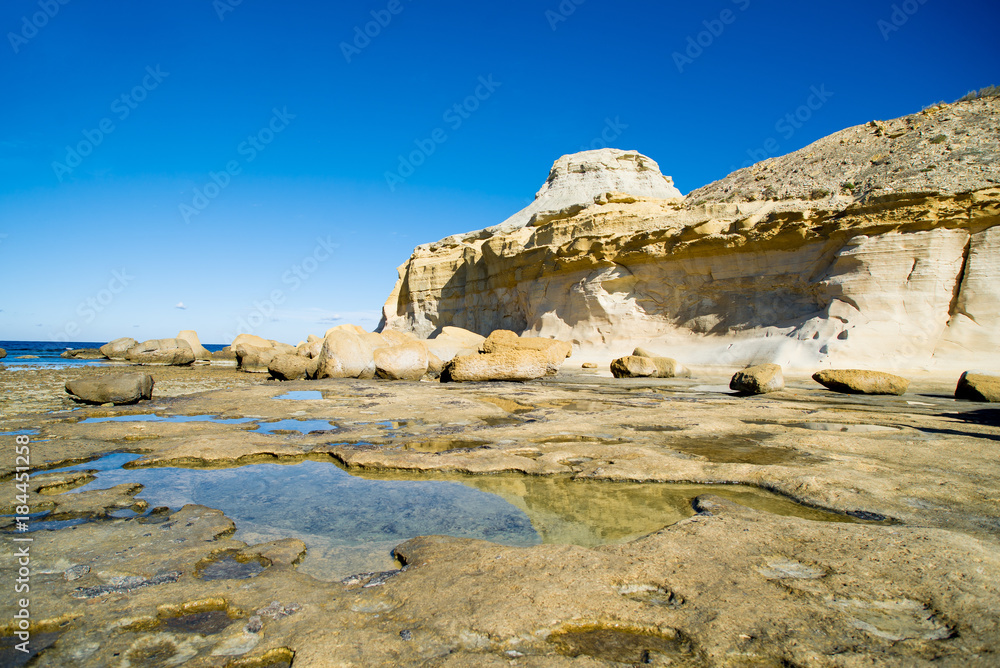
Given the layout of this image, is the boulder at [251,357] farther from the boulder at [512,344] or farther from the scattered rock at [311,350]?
the boulder at [512,344]

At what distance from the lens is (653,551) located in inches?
98.0

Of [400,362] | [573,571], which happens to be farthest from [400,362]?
[573,571]

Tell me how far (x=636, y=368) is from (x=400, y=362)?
6544 millimetres

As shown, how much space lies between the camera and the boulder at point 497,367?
13258 millimetres

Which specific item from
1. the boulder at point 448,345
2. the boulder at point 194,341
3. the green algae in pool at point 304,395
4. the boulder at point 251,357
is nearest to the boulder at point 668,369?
the boulder at point 448,345

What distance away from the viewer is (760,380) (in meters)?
9.86

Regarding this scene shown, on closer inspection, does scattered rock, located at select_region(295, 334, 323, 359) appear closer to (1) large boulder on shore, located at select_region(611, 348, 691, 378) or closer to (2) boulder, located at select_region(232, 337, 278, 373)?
(2) boulder, located at select_region(232, 337, 278, 373)

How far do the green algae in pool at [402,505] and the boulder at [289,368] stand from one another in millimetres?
A: 9903

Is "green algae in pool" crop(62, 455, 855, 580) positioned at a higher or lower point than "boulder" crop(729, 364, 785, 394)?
lower

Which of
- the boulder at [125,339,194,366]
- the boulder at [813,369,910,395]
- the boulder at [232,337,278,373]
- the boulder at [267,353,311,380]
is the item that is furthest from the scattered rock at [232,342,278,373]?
the boulder at [813,369,910,395]

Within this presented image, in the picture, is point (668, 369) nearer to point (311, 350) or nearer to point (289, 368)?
point (289, 368)

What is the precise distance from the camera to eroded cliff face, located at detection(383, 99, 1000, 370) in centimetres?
1363

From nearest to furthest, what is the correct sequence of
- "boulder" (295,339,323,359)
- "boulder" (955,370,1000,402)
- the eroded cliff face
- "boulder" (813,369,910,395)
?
"boulder" (955,370,1000,402) < "boulder" (813,369,910,395) < the eroded cliff face < "boulder" (295,339,323,359)

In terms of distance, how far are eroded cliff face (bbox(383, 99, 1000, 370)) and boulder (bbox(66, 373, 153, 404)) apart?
592 inches
